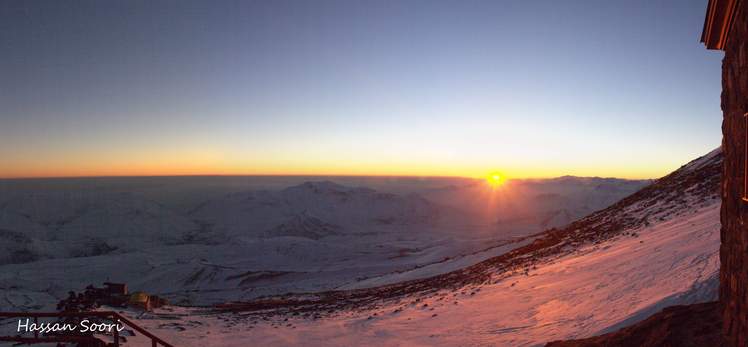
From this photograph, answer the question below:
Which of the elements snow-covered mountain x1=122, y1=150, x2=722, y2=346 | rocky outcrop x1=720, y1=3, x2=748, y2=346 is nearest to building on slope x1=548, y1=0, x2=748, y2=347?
rocky outcrop x1=720, y1=3, x2=748, y2=346

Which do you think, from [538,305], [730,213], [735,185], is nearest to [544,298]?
[538,305]

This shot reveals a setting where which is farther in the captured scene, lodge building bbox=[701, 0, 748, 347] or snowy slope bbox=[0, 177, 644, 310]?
snowy slope bbox=[0, 177, 644, 310]

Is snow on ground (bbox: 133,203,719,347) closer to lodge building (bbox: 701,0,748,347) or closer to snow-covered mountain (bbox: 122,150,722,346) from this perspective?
snow-covered mountain (bbox: 122,150,722,346)

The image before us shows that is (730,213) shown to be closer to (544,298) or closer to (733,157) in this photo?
(733,157)

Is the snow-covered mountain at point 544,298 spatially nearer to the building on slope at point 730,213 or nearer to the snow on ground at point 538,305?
the snow on ground at point 538,305

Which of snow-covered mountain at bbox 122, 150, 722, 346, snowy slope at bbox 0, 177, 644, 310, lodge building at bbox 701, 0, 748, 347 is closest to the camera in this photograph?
lodge building at bbox 701, 0, 748, 347

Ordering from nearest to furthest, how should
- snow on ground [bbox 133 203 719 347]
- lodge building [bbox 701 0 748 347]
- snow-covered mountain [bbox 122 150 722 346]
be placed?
lodge building [bbox 701 0 748 347] → snow on ground [bbox 133 203 719 347] → snow-covered mountain [bbox 122 150 722 346]

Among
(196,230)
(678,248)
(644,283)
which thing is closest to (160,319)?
(644,283)
